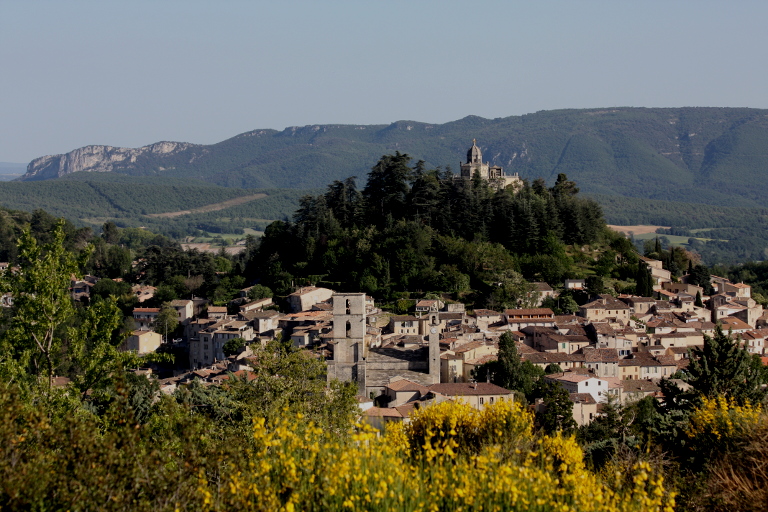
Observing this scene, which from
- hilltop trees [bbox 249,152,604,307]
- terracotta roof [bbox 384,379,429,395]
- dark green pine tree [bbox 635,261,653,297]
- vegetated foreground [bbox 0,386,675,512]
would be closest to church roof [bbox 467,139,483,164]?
hilltop trees [bbox 249,152,604,307]

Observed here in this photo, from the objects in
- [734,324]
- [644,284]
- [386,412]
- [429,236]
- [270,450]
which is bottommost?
[734,324]

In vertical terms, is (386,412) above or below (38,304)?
below

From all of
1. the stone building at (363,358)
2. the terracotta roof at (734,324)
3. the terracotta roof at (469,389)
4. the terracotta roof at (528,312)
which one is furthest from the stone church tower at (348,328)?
the terracotta roof at (734,324)

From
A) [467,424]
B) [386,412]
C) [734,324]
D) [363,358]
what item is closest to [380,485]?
[467,424]

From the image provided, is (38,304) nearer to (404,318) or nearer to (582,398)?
(582,398)

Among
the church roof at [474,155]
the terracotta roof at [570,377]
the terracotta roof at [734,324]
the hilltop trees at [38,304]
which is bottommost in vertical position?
the terracotta roof at [734,324]

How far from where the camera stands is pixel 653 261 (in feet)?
229

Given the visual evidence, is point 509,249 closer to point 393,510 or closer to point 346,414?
point 346,414

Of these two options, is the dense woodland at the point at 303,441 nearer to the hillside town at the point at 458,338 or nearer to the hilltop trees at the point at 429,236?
the hillside town at the point at 458,338

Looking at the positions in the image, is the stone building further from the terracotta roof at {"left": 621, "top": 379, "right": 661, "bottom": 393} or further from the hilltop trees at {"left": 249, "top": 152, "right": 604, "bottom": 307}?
the hilltop trees at {"left": 249, "top": 152, "right": 604, "bottom": 307}

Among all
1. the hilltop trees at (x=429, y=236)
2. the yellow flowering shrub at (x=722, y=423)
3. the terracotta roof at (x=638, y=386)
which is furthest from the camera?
the hilltop trees at (x=429, y=236)

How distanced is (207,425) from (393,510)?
14.8 feet

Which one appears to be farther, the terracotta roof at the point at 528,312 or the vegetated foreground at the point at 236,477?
the terracotta roof at the point at 528,312

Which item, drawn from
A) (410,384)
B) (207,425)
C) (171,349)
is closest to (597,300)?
(410,384)
